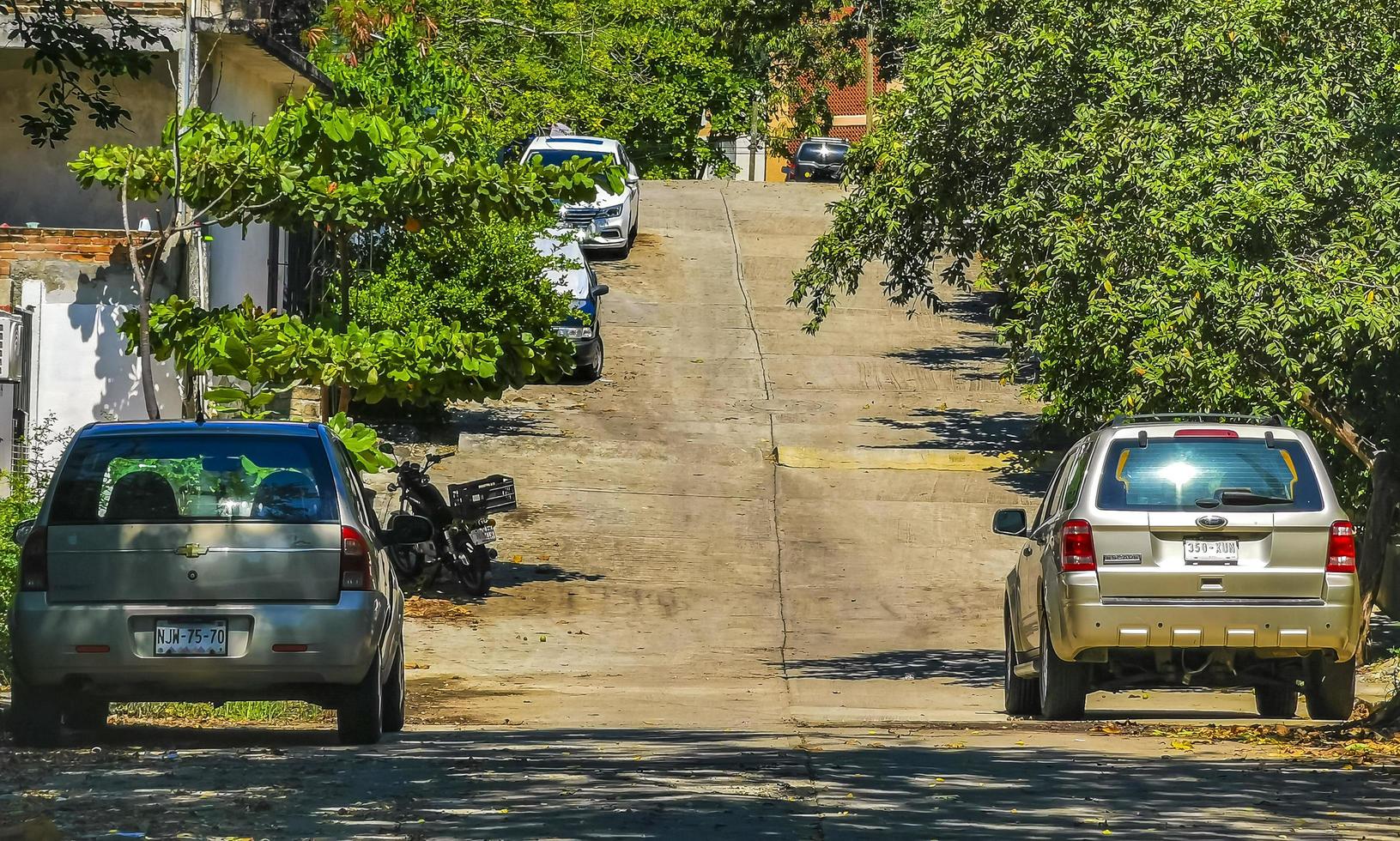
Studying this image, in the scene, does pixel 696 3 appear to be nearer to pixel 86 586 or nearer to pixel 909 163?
pixel 909 163

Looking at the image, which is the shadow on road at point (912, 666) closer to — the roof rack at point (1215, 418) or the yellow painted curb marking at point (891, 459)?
the roof rack at point (1215, 418)

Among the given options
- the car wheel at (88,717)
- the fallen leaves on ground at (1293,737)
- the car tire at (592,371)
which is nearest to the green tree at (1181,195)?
the fallen leaves on ground at (1293,737)

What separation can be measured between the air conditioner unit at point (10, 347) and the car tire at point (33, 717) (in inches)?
355

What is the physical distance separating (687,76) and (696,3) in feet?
7.20

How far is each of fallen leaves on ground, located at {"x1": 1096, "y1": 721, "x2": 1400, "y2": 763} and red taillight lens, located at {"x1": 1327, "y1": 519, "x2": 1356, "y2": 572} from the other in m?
0.86

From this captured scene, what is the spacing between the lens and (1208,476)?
10.9 meters

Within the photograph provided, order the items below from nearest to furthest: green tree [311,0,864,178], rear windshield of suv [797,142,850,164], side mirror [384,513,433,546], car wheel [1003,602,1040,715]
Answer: side mirror [384,513,433,546] → car wheel [1003,602,1040,715] → green tree [311,0,864,178] → rear windshield of suv [797,142,850,164]

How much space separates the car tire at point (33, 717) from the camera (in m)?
9.44

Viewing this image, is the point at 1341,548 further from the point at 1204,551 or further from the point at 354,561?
the point at 354,561

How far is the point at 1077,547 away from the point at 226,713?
5379mm

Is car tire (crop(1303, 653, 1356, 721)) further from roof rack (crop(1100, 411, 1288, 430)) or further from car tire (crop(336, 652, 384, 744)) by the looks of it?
car tire (crop(336, 652, 384, 744))

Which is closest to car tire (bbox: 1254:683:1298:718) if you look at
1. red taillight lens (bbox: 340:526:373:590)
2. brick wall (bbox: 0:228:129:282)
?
red taillight lens (bbox: 340:526:373:590)

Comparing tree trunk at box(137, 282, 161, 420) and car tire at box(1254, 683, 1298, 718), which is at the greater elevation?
tree trunk at box(137, 282, 161, 420)

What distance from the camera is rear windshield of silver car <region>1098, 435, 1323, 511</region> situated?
10.8 m
